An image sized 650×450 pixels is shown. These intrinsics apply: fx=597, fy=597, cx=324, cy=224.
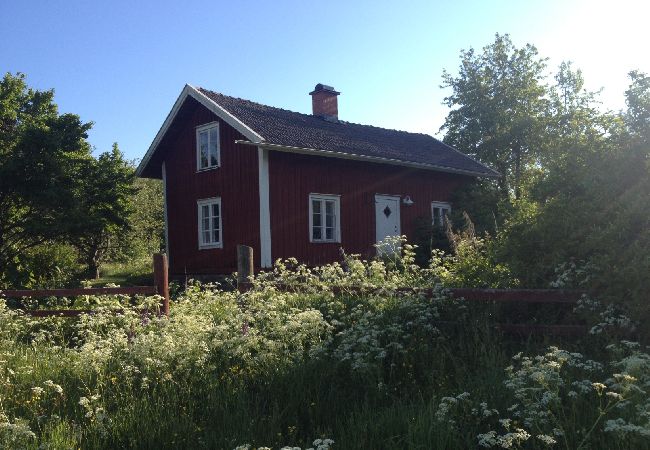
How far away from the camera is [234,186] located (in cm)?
1716

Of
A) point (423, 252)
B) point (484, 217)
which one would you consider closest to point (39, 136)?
point (423, 252)

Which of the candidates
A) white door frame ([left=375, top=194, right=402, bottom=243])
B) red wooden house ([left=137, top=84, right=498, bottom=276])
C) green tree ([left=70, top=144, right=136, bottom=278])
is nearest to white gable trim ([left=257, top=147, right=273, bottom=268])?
red wooden house ([left=137, top=84, right=498, bottom=276])

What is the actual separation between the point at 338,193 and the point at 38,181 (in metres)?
9.08

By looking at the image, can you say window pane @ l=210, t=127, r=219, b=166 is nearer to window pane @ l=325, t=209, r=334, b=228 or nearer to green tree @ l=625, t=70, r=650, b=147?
window pane @ l=325, t=209, r=334, b=228

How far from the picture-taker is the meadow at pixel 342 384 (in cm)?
388

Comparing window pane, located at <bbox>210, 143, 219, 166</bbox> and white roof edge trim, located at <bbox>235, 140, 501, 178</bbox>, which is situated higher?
window pane, located at <bbox>210, 143, 219, 166</bbox>

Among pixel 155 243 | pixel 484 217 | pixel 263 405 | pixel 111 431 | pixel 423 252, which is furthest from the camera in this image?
pixel 155 243

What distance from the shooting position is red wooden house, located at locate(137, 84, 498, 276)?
16438 mm

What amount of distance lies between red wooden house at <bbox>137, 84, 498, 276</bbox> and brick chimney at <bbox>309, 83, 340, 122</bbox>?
0.67 metres

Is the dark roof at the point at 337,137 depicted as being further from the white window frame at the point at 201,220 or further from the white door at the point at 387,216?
the white window frame at the point at 201,220

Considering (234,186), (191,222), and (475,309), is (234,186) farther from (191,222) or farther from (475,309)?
(475,309)

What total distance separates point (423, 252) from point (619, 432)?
15084 millimetres

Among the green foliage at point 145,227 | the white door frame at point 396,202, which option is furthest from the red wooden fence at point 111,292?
the green foliage at point 145,227

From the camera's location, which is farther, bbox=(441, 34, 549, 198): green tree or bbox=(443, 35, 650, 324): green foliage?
bbox=(441, 34, 549, 198): green tree
